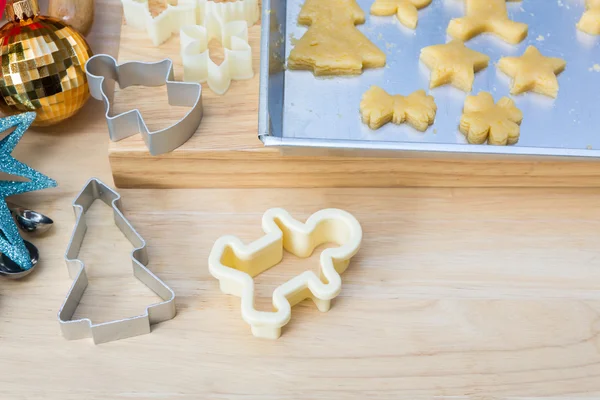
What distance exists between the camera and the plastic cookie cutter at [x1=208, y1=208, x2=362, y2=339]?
2.12 ft

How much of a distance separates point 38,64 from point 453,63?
0.44 m

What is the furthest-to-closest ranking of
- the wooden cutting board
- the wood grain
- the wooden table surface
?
the wood grain
the wooden cutting board
the wooden table surface

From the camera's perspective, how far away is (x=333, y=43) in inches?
32.6

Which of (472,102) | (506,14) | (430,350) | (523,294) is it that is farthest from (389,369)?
(506,14)

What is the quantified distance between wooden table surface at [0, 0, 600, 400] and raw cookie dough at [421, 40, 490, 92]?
5.0 inches

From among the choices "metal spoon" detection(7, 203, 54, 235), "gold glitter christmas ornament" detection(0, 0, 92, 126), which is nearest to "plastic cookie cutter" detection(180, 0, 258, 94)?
"gold glitter christmas ornament" detection(0, 0, 92, 126)

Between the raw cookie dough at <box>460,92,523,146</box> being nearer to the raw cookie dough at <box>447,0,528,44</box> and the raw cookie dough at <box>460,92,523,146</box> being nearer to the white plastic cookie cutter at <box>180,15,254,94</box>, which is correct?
the raw cookie dough at <box>447,0,528,44</box>

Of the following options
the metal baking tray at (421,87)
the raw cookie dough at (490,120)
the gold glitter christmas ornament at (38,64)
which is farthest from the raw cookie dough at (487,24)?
the gold glitter christmas ornament at (38,64)

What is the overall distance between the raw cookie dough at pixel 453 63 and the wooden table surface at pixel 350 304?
128mm

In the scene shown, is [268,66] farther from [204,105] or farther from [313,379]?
[313,379]

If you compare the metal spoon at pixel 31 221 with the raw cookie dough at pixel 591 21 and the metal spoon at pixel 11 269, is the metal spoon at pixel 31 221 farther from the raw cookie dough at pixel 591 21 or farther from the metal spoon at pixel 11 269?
the raw cookie dough at pixel 591 21

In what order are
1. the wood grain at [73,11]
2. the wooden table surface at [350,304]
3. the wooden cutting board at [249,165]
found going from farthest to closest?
the wood grain at [73,11] < the wooden cutting board at [249,165] < the wooden table surface at [350,304]

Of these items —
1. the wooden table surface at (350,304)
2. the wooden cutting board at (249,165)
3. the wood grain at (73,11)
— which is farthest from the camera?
the wood grain at (73,11)

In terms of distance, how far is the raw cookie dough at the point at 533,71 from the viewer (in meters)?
0.81
